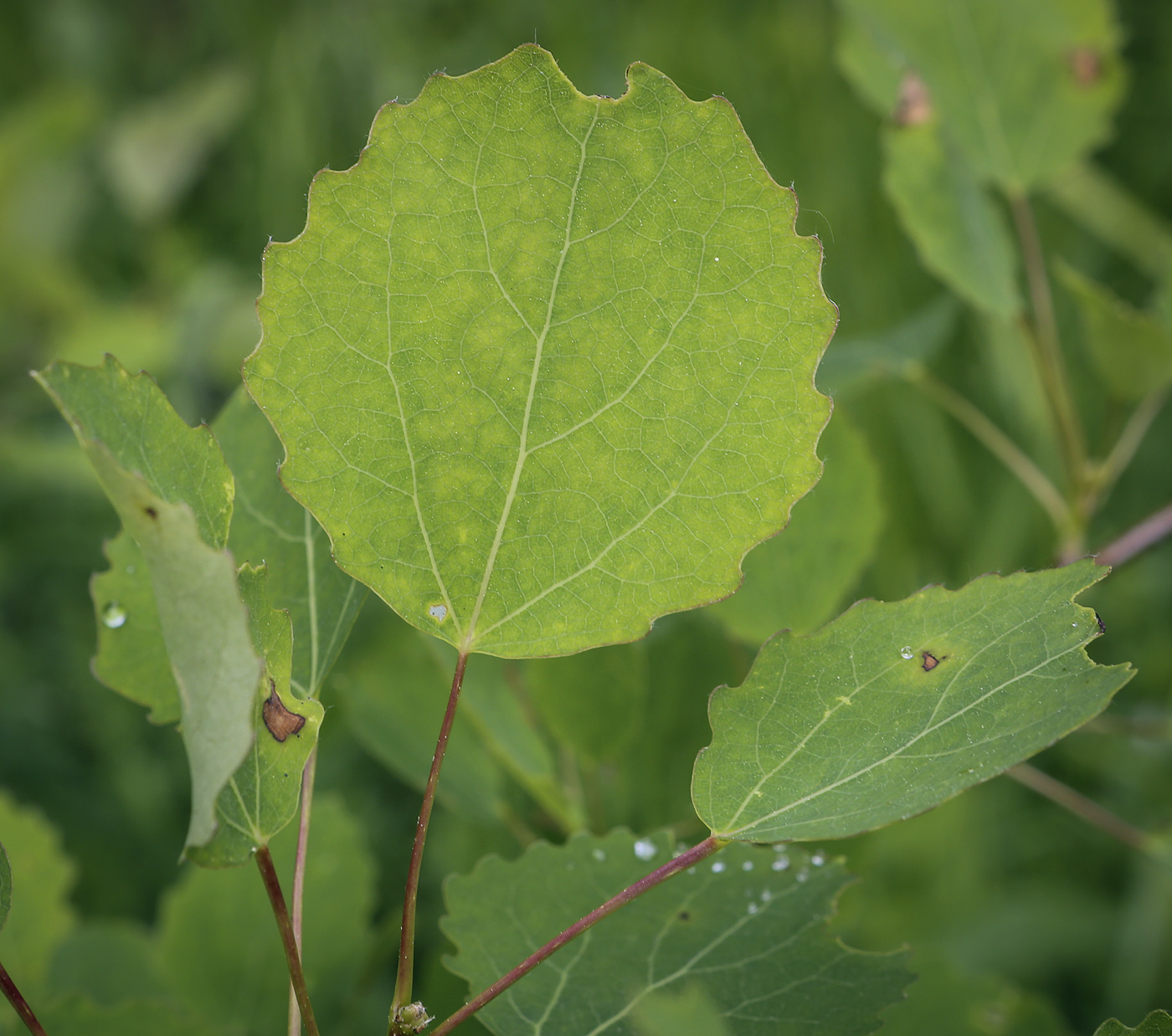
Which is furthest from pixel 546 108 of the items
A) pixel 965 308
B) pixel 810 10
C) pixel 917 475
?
pixel 810 10

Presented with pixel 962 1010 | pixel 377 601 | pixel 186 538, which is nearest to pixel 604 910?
pixel 186 538

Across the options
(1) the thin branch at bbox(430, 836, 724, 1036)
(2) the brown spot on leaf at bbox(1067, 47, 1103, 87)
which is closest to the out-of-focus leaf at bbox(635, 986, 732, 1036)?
(1) the thin branch at bbox(430, 836, 724, 1036)

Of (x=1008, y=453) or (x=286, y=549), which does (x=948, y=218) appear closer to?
(x=1008, y=453)

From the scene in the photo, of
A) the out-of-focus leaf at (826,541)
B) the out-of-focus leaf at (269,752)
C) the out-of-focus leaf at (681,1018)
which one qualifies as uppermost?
the out-of-focus leaf at (269,752)

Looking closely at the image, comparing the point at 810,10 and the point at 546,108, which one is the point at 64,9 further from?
the point at 546,108

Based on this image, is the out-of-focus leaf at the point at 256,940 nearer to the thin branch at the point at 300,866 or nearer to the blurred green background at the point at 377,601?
the blurred green background at the point at 377,601

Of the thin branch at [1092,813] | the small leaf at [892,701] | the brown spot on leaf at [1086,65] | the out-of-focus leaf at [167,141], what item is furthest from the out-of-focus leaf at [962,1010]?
the out-of-focus leaf at [167,141]
